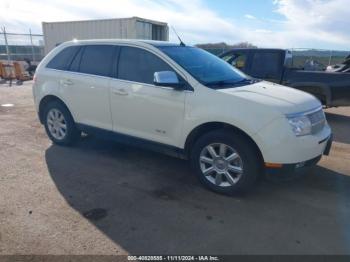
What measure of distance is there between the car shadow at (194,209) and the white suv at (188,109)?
385 millimetres

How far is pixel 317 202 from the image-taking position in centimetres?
382

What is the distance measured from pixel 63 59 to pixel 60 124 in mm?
1120

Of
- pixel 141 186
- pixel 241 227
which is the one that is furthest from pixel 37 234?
pixel 241 227

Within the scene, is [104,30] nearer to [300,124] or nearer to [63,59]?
[63,59]

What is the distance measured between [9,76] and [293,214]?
1625cm

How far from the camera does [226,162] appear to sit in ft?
12.7

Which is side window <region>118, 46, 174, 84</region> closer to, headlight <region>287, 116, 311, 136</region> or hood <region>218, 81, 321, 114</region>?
hood <region>218, 81, 321, 114</region>

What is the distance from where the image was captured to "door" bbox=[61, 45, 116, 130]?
482 centimetres

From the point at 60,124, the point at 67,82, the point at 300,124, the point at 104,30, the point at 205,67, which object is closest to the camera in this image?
the point at 300,124

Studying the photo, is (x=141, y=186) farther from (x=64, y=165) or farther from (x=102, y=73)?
(x=102, y=73)

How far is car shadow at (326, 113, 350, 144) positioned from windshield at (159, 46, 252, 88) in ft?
10.2

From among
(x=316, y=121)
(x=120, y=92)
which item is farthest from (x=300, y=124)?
(x=120, y=92)

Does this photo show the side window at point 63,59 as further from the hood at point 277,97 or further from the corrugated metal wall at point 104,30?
the corrugated metal wall at point 104,30

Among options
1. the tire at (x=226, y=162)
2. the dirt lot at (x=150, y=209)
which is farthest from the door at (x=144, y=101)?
the dirt lot at (x=150, y=209)
